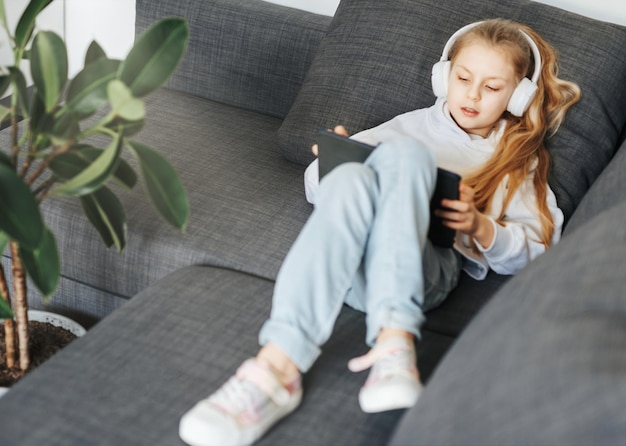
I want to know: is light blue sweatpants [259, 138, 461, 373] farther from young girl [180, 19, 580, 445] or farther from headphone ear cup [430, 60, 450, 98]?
headphone ear cup [430, 60, 450, 98]

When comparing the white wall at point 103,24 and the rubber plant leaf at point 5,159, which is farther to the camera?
the white wall at point 103,24

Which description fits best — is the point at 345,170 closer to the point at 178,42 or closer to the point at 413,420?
the point at 178,42

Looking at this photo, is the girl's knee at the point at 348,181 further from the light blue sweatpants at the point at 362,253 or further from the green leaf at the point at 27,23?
the green leaf at the point at 27,23

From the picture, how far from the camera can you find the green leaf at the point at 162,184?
119 cm

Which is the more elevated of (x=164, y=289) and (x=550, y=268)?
(x=550, y=268)

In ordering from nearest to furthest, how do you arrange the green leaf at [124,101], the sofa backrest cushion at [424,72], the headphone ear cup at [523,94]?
the green leaf at [124,101], the headphone ear cup at [523,94], the sofa backrest cushion at [424,72]

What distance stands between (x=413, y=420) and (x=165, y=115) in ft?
4.12

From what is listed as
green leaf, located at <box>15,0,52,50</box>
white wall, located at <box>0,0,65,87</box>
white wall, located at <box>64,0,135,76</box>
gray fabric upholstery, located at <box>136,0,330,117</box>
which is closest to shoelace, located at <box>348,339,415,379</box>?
green leaf, located at <box>15,0,52,50</box>

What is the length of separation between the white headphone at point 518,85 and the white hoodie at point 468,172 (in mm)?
52

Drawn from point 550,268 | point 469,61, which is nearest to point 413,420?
point 550,268

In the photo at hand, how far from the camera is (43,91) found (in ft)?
3.92

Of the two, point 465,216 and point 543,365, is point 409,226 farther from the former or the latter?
point 543,365

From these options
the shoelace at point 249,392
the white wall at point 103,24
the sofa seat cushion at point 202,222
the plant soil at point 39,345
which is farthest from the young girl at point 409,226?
the white wall at point 103,24

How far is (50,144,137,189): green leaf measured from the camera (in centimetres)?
122
